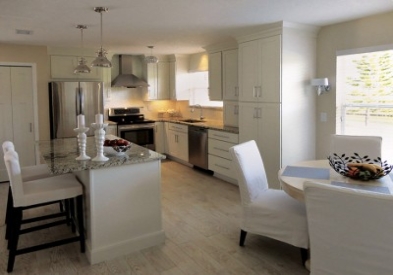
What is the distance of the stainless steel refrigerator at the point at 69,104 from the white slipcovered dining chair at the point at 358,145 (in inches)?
166

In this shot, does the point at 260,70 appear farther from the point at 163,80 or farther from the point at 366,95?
the point at 163,80

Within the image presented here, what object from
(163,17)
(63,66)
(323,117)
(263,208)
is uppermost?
(163,17)

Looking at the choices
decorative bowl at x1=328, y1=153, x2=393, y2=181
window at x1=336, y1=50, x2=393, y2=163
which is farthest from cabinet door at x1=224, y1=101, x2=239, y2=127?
decorative bowl at x1=328, y1=153, x2=393, y2=181

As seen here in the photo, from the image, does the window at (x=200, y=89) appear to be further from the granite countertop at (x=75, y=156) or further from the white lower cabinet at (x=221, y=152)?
the granite countertop at (x=75, y=156)

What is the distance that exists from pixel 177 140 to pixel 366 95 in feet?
12.2

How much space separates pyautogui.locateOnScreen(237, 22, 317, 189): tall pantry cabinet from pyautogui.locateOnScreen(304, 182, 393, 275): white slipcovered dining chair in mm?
2466

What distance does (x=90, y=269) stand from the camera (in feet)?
9.21

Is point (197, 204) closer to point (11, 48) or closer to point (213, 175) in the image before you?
point (213, 175)

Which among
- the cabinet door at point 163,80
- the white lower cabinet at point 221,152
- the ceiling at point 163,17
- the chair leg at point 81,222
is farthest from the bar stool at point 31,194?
the cabinet door at point 163,80

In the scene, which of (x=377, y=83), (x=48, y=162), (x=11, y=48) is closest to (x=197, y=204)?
(x=48, y=162)

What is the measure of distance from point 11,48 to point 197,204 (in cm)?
395

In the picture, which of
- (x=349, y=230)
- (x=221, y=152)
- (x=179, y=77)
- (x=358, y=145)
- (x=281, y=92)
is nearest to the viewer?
(x=349, y=230)

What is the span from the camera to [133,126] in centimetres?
674

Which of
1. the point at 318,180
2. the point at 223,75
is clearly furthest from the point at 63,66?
the point at 318,180
